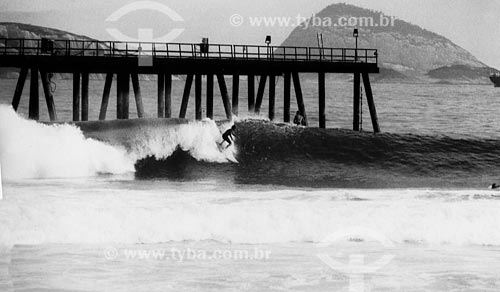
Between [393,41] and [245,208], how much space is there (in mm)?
6591

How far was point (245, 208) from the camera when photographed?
780 cm

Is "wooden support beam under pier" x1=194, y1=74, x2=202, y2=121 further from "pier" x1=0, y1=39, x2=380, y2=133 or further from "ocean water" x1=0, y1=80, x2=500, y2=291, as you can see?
"ocean water" x1=0, y1=80, x2=500, y2=291

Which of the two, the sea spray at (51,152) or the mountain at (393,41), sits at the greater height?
the mountain at (393,41)

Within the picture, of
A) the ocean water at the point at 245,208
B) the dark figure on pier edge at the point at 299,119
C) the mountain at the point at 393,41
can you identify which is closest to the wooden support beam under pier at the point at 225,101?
the ocean water at the point at 245,208

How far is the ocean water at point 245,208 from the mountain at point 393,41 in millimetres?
1388

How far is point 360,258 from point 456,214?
191 centimetres

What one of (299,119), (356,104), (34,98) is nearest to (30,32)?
(34,98)

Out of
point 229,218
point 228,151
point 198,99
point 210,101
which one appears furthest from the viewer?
point 198,99

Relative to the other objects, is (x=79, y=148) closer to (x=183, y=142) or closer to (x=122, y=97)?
(x=183, y=142)

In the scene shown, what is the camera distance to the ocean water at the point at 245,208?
19.2 feet

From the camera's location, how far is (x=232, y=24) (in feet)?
32.4

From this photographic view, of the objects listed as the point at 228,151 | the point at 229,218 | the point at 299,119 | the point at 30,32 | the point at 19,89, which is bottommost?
the point at 229,218

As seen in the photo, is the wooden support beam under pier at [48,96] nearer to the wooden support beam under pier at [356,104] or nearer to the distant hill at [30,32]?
the distant hill at [30,32]

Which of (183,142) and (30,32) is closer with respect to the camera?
(30,32)
